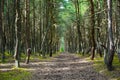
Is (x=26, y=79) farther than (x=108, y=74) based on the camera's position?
No

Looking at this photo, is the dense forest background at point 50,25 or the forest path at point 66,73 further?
the dense forest background at point 50,25

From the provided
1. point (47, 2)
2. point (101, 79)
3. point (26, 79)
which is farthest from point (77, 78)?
point (47, 2)

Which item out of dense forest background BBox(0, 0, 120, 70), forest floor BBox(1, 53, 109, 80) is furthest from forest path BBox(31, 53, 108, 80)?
dense forest background BBox(0, 0, 120, 70)

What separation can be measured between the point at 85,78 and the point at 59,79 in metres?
1.75

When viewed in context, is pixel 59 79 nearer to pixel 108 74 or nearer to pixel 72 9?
pixel 108 74

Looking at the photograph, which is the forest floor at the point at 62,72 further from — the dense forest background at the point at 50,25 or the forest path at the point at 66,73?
the dense forest background at the point at 50,25

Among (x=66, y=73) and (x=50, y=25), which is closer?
(x=66, y=73)

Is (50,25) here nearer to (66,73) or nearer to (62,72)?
(62,72)

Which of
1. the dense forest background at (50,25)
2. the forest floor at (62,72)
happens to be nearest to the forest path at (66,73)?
the forest floor at (62,72)

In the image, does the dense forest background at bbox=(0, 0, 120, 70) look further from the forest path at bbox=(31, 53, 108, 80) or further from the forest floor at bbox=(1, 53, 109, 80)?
the forest path at bbox=(31, 53, 108, 80)

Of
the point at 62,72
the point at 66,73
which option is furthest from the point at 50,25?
the point at 66,73

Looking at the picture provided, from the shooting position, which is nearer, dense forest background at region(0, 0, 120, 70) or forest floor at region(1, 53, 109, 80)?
forest floor at region(1, 53, 109, 80)

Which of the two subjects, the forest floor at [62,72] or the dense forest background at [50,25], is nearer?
the forest floor at [62,72]

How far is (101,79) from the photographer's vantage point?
1856 centimetres
